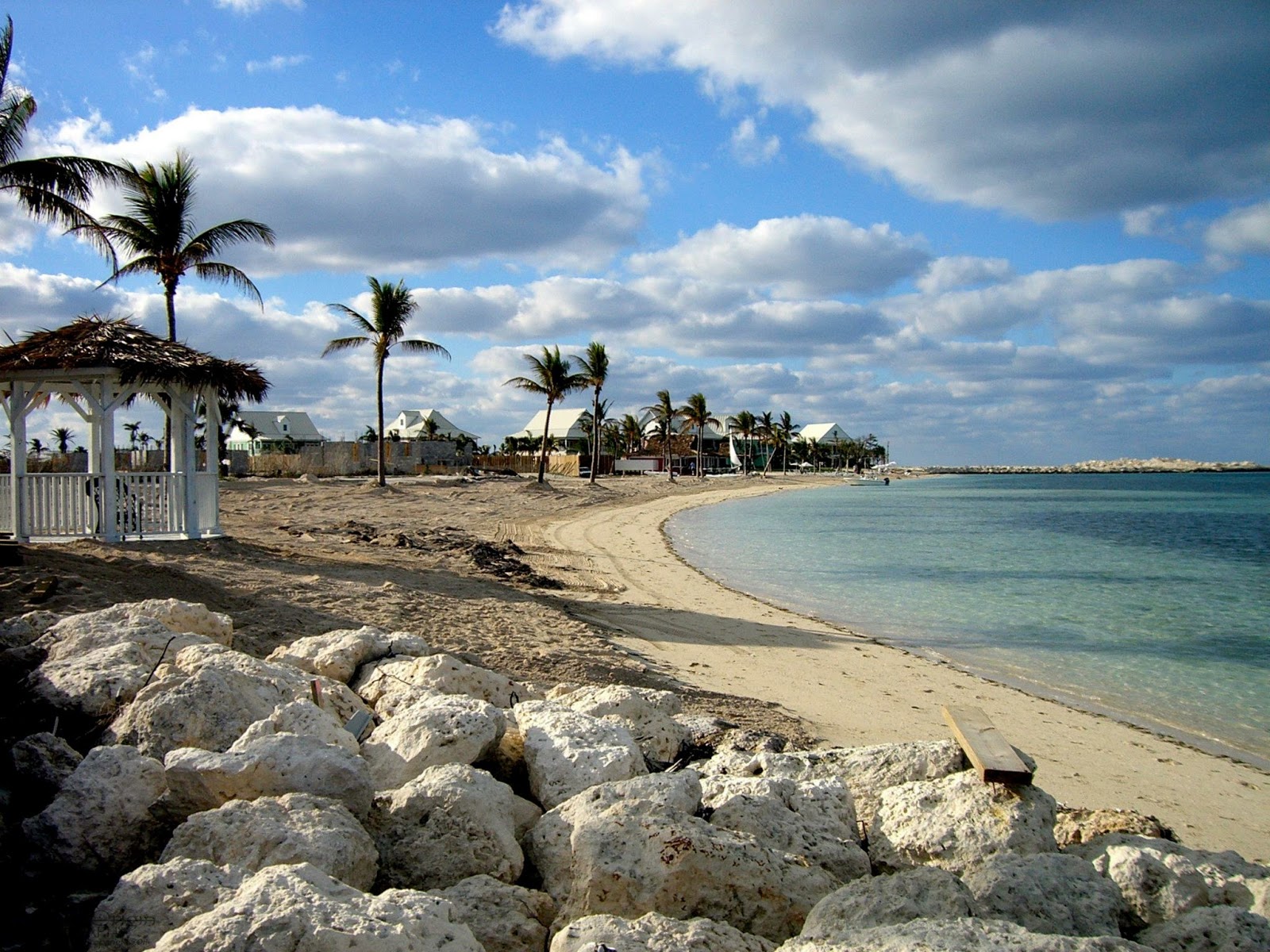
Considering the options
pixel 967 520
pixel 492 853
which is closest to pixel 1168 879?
pixel 492 853

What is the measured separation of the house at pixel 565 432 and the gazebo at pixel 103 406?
228 ft

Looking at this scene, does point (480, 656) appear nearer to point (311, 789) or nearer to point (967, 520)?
point (311, 789)

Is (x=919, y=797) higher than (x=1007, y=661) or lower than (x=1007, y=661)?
higher

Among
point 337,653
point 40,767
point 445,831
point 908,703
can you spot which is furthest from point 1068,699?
point 40,767

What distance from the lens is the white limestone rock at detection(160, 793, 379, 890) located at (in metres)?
3.17

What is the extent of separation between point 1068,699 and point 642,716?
641 cm

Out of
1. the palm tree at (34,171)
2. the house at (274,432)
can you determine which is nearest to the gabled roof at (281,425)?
the house at (274,432)

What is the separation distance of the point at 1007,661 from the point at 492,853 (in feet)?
31.0

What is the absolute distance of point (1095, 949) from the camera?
8.75 ft

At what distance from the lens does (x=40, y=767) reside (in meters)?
3.88

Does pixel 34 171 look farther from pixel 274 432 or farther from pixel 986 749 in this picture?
pixel 274 432

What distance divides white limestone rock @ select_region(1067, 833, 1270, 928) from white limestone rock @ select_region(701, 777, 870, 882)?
3.35 feet

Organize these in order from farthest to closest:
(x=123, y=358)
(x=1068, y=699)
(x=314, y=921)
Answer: (x=123, y=358), (x=1068, y=699), (x=314, y=921)

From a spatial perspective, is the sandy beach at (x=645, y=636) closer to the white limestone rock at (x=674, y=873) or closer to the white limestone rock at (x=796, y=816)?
the white limestone rock at (x=796, y=816)
